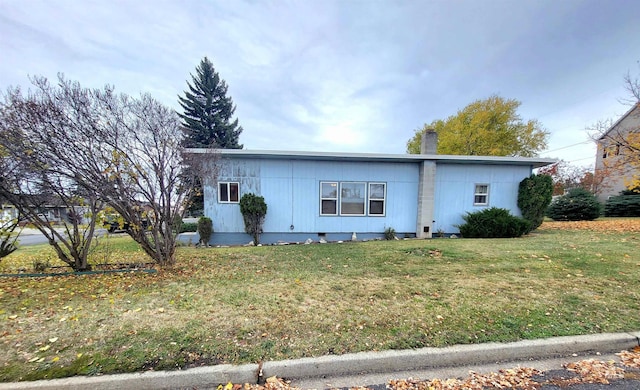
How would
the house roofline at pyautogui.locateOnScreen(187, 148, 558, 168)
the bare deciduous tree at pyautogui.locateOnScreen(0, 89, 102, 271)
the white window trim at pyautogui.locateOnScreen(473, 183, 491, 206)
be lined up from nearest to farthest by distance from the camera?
the bare deciduous tree at pyautogui.locateOnScreen(0, 89, 102, 271), the house roofline at pyautogui.locateOnScreen(187, 148, 558, 168), the white window trim at pyautogui.locateOnScreen(473, 183, 491, 206)

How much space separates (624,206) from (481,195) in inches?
622

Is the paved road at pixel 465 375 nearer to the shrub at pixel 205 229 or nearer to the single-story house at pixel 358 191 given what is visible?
the single-story house at pixel 358 191

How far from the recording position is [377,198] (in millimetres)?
9211

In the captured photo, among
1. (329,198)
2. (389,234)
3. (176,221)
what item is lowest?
(389,234)

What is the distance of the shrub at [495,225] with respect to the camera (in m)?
8.24

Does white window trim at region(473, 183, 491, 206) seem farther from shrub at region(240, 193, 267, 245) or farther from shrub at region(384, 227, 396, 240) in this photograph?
shrub at region(240, 193, 267, 245)

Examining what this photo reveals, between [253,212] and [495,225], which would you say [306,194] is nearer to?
[253,212]

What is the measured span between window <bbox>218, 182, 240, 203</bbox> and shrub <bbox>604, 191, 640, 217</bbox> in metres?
25.1

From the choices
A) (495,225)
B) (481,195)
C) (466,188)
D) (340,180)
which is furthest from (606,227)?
(340,180)

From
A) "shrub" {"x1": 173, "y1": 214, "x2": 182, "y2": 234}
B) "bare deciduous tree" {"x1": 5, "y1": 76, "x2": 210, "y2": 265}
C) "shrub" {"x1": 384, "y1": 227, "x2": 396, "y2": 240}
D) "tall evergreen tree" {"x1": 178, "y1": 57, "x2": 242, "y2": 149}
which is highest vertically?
"tall evergreen tree" {"x1": 178, "y1": 57, "x2": 242, "y2": 149}

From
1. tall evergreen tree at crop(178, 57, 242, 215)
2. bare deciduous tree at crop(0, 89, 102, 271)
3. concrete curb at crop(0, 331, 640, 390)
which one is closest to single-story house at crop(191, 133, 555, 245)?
bare deciduous tree at crop(0, 89, 102, 271)

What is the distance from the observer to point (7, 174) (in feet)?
11.7

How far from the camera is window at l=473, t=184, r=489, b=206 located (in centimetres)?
952

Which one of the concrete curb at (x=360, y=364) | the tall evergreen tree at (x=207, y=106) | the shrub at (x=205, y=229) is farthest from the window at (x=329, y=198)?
the tall evergreen tree at (x=207, y=106)
